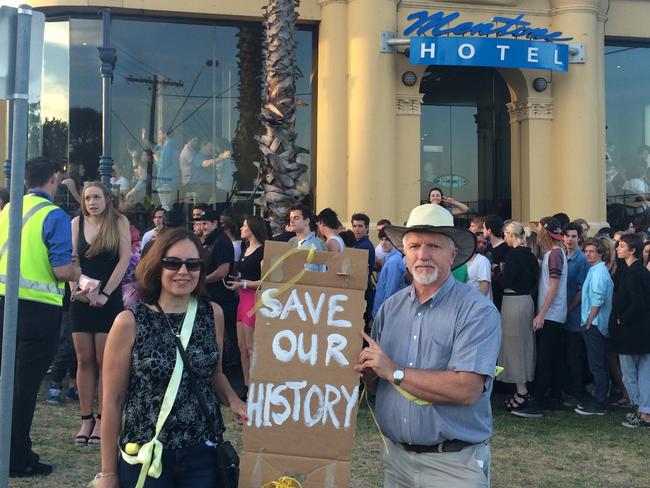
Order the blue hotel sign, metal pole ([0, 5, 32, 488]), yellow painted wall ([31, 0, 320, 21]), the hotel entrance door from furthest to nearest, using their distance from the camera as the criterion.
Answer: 1. the hotel entrance door
2. yellow painted wall ([31, 0, 320, 21])
3. the blue hotel sign
4. metal pole ([0, 5, 32, 488])

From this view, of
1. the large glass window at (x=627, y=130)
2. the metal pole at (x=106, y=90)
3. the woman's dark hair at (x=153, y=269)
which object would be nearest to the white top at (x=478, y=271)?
the woman's dark hair at (x=153, y=269)

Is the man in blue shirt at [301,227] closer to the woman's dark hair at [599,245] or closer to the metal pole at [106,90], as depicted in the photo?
the woman's dark hair at [599,245]

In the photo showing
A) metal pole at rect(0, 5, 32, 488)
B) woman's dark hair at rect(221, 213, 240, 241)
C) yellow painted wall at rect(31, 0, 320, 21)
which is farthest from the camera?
yellow painted wall at rect(31, 0, 320, 21)

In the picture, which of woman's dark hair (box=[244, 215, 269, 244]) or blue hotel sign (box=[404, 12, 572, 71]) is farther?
blue hotel sign (box=[404, 12, 572, 71])

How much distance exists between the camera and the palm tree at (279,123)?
11.8 m

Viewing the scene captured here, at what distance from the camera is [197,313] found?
3275 mm

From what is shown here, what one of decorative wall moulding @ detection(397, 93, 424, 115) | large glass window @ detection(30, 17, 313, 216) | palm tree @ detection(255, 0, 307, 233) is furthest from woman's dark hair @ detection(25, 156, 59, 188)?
decorative wall moulding @ detection(397, 93, 424, 115)

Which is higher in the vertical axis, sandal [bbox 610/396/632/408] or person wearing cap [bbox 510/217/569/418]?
person wearing cap [bbox 510/217/569/418]

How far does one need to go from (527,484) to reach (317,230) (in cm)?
417

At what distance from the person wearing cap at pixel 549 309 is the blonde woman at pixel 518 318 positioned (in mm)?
96

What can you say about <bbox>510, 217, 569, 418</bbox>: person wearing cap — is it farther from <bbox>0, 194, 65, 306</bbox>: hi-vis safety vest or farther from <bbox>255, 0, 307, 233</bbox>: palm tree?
<bbox>0, 194, 65, 306</bbox>: hi-vis safety vest

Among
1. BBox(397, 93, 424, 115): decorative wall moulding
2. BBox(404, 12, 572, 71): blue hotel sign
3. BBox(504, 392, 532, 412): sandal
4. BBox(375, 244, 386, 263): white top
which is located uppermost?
BBox(404, 12, 572, 71): blue hotel sign

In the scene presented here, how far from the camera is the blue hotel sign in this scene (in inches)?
532

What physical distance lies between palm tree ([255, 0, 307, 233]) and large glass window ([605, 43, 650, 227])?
742 cm
